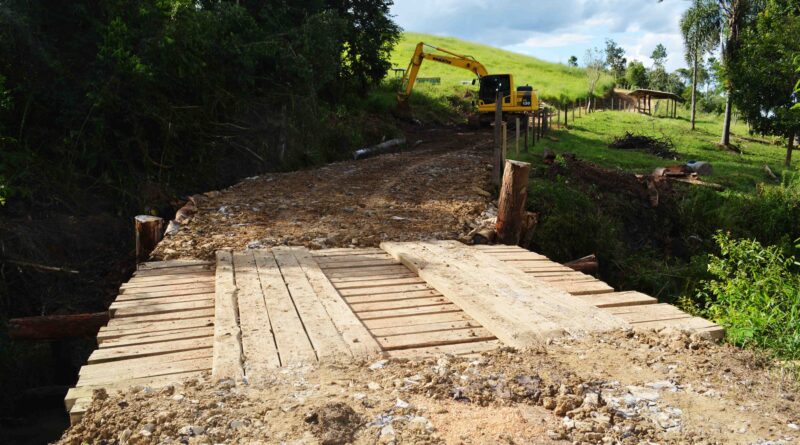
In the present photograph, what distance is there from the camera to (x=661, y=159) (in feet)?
63.0

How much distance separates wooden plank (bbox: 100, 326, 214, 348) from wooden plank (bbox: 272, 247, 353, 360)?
0.61m

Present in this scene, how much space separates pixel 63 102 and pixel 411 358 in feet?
28.8

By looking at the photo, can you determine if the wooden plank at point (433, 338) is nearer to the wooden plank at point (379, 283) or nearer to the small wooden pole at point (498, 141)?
the wooden plank at point (379, 283)

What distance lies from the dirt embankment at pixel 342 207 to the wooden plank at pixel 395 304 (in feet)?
6.80

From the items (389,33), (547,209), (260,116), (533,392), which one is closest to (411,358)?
(533,392)

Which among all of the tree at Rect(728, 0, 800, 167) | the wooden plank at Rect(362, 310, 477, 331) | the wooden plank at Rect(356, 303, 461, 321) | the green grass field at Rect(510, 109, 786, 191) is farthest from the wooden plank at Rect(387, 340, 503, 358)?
the tree at Rect(728, 0, 800, 167)

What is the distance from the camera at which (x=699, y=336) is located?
3.60 metres

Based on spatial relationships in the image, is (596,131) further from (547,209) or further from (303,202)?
(303,202)

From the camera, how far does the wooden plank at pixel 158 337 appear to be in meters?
3.52

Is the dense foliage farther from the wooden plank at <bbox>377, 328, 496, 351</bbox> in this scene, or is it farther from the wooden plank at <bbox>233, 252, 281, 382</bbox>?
the wooden plank at <bbox>377, 328, 496, 351</bbox>

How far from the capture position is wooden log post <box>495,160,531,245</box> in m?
6.73

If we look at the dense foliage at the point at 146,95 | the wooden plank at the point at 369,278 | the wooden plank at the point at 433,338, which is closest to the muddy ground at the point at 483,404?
the wooden plank at the point at 433,338

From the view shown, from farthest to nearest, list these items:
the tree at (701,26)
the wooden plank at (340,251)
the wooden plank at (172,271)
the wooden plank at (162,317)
Result: 1. the tree at (701,26)
2. the wooden plank at (340,251)
3. the wooden plank at (172,271)
4. the wooden plank at (162,317)

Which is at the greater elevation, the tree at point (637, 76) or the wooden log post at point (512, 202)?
the tree at point (637, 76)
